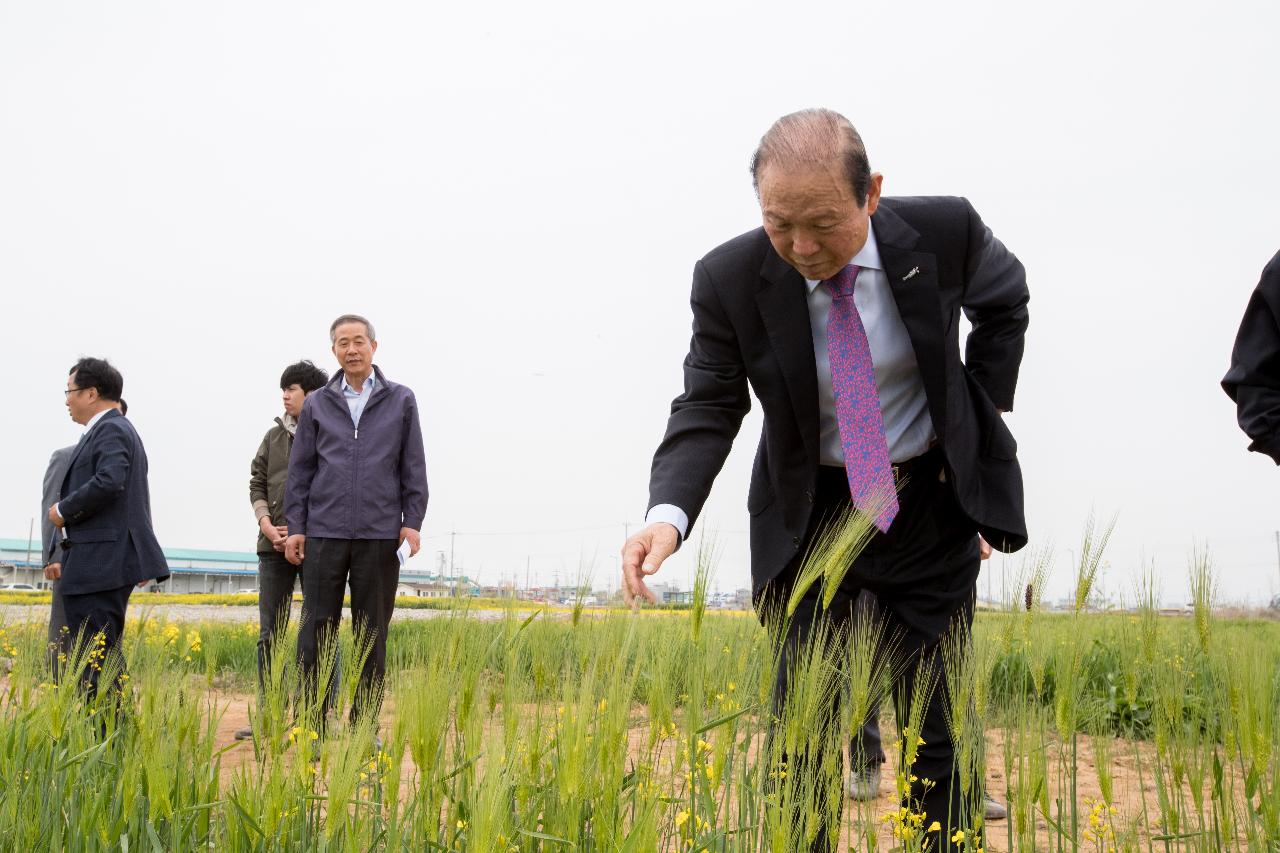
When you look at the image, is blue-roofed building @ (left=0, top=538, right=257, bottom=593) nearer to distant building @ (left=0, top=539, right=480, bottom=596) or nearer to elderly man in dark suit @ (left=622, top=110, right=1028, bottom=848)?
distant building @ (left=0, top=539, right=480, bottom=596)

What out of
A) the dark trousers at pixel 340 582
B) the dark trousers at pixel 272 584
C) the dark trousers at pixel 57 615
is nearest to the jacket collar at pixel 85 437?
the dark trousers at pixel 57 615

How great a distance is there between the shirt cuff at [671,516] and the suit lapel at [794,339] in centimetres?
39

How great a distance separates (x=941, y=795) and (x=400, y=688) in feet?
4.05

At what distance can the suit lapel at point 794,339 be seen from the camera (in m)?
2.46

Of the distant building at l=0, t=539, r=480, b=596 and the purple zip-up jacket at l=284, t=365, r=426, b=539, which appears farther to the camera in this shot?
the distant building at l=0, t=539, r=480, b=596

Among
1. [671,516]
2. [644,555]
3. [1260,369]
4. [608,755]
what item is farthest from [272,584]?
[1260,369]

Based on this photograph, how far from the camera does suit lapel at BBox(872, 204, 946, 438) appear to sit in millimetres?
2375

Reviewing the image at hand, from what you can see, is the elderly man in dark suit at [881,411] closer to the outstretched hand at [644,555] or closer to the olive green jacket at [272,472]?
the outstretched hand at [644,555]

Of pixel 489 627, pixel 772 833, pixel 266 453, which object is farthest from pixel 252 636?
pixel 772 833

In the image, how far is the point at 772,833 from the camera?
1.66 meters

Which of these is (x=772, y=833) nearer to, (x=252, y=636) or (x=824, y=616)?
(x=824, y=616)

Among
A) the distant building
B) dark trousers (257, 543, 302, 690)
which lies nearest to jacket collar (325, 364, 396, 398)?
dark trousers (257, 543, 302, 690)

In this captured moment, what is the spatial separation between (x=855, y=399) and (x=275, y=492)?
449cm

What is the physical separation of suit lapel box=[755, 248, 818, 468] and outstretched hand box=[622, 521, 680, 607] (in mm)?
480
